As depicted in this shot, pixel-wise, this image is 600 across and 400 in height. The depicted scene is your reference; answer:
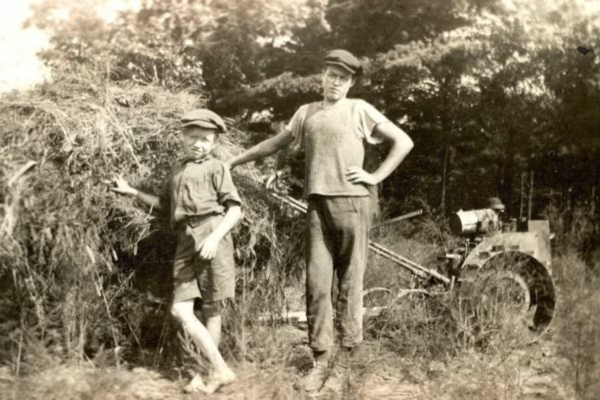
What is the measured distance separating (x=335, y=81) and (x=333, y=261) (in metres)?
1.13

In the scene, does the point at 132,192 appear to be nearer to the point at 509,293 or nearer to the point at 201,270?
the point at 201,270

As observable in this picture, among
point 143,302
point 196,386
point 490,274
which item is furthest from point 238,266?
point 490,274

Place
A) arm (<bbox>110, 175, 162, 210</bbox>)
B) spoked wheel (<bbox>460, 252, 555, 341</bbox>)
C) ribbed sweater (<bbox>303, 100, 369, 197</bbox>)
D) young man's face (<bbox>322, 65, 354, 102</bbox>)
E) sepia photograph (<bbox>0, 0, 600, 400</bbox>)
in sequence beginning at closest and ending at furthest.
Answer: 1. sepia photograph (<bbox>0, 0, 600, 400</bbox>)
2. arm (<bbox>110, 175, 162, 210</bbox>)
3. ribbed sweater (<bbox>303, 100, 369, 197</bbox>)
4. young man's face (<bbox>322, 65, 354, 102</bbox>)
5. spoked wheel (<bbox>460, 252, 555, 341</bbox>)

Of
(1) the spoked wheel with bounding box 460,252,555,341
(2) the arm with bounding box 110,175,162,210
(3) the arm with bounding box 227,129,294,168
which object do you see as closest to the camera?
(2) the arm with bounding box 110,175,162,210

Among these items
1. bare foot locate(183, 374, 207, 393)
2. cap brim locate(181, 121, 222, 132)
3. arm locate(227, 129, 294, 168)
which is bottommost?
bare foot locate(183, 374, 207, 393)

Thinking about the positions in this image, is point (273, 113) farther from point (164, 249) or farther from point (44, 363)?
point (44, 363)

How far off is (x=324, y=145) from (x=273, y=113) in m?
6.57

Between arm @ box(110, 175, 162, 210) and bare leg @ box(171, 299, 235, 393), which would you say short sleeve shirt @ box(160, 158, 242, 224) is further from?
bare leg @ box(171, 299, 235, 393)

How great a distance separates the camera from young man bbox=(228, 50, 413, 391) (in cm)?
373

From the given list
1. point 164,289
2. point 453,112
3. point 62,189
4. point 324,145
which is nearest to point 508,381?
point 324,145

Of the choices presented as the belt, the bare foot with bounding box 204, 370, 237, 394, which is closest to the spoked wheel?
the bare foot with bounding box 204, 370, 237, 394

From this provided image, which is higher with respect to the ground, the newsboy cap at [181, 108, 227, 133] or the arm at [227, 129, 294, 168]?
the newsboy cap at [181, 108, 227, 133]

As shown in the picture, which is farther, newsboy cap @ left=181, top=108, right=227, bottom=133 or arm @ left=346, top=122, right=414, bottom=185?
arm @ left=346, top=122, right=414, bottom=185

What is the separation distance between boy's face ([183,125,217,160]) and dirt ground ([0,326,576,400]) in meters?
1.20
